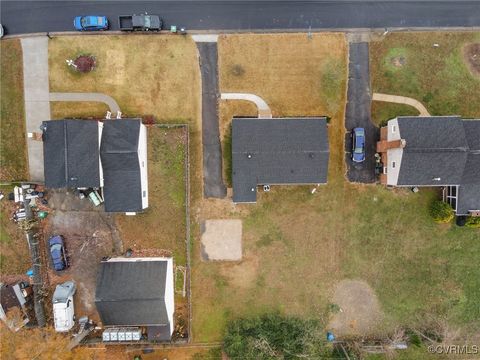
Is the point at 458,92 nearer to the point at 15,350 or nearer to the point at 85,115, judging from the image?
the point at 85,115

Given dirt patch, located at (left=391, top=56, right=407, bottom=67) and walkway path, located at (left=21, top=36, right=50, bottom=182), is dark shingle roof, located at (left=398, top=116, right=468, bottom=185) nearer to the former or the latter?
dirt patch, located at (left=391, top=56, right=407, bottom=67)

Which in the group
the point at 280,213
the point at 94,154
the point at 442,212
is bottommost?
the point at 280,213

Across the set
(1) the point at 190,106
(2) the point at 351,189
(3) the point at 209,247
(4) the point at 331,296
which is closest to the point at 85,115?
(1) the point at 190,106

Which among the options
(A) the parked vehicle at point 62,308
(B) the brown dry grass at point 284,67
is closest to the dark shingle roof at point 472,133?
(B) the brown dry grass at point 284,67

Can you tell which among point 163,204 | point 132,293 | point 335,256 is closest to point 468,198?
point 335,256

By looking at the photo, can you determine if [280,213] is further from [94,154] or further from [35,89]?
[35,89]
